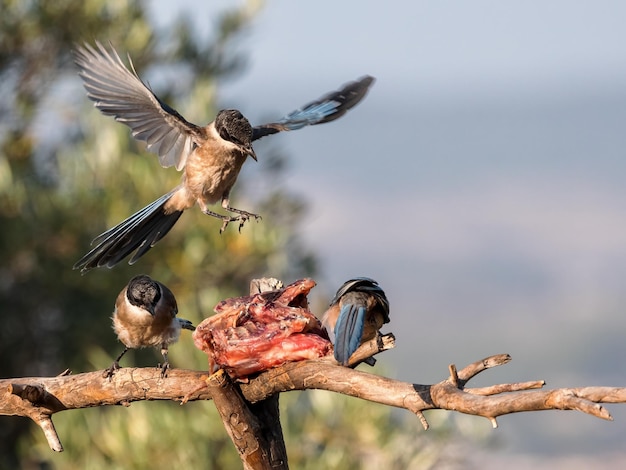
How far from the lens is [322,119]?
590cm

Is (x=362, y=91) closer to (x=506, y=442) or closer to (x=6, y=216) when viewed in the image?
(x=506, y=442)

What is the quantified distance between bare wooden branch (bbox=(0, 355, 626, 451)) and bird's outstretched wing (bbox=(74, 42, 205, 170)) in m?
1.67

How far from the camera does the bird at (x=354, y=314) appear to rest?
12.1ft

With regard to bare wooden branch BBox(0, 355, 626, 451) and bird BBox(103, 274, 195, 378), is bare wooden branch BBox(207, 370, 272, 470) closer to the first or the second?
bare wooden branch BBox(0, 355, 626, 451)

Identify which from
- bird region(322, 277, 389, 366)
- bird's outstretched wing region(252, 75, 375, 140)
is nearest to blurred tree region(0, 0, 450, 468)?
bird's outstretched wing region(252, 75, 375, 140)

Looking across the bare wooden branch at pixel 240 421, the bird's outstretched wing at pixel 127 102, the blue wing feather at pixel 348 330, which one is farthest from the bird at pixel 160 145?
the bare wooden branch at pixel 240 421

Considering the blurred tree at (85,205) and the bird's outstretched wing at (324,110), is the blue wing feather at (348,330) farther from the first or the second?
the blurred tree at (85,205)

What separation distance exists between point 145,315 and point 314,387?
182 centimetres

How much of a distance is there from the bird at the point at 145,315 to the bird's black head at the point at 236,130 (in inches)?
31.1

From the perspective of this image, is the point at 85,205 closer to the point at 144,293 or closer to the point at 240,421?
the point at 144,293

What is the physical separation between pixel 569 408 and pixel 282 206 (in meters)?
9.58

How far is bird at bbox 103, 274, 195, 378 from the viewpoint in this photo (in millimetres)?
5172

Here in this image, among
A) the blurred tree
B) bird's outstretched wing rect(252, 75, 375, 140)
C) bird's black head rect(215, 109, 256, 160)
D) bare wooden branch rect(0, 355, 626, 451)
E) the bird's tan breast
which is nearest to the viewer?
bare wooden branch rect(0, 355, 626, 451)

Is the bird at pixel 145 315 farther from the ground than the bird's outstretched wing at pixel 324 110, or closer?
closer
